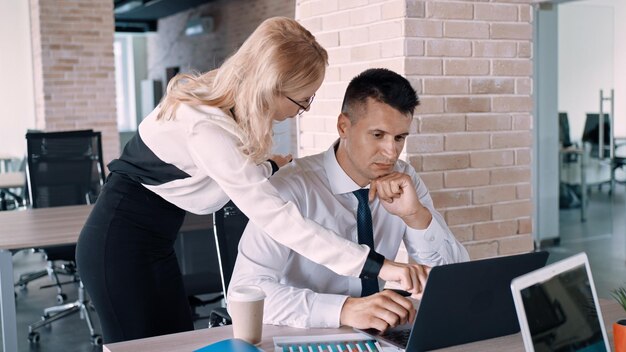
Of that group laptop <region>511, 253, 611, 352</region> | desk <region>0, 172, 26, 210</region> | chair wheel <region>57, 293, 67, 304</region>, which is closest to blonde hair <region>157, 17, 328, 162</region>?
laptop <region>511, 253, 611, 352</region>

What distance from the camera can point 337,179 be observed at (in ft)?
6.72

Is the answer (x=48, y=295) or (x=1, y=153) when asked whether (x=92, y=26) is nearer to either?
(x=1, y=153)

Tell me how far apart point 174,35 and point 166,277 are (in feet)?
45.7

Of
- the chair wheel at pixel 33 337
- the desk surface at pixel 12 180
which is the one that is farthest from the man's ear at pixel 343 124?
the desk surface at pixel 12 180

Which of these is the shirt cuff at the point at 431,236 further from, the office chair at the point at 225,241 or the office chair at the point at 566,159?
the office chair at the point at 566,159

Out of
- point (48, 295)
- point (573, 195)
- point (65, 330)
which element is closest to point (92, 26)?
point (48, 295)

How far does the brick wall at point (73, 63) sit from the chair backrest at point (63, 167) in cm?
308

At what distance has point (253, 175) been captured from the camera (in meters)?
1.71

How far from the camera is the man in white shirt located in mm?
1902

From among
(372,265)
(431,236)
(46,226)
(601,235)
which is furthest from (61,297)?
(601,235)

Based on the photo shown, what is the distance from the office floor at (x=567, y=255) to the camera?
4477 mm

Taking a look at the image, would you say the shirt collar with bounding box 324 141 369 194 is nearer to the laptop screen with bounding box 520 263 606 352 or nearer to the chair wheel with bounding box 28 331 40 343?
the laptop screen with bounding box 520 263 606 352

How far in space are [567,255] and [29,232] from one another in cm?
415

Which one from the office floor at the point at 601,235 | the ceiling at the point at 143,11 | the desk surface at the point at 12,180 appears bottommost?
the office floor at the point at 601,235
